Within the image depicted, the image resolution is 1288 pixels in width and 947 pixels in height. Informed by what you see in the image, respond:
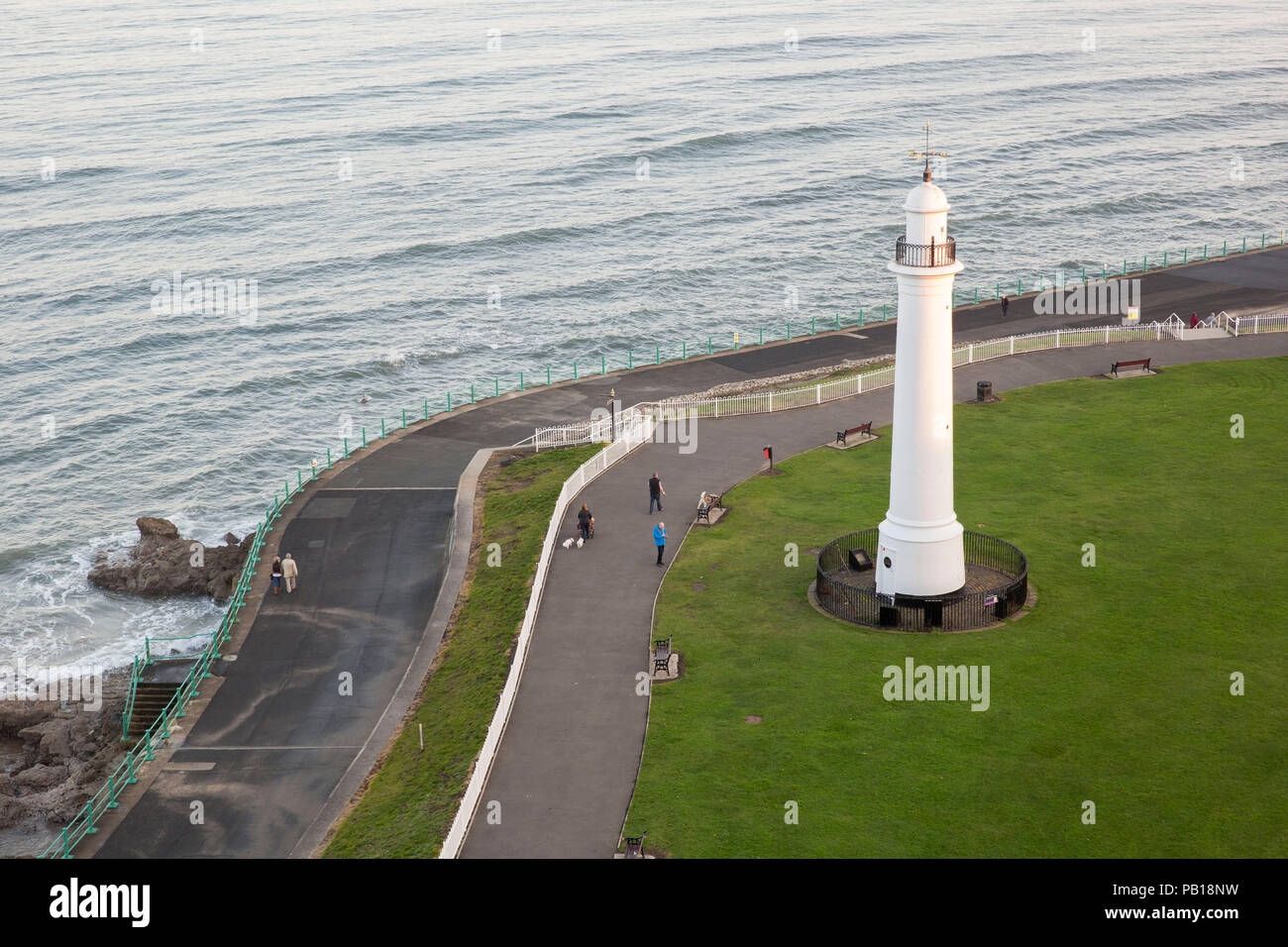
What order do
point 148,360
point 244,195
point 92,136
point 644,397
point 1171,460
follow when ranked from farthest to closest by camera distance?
point 92,136, point 244,195, point 148,360, point 644,397, point 1171,460

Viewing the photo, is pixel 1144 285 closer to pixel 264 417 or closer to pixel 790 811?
pixel 264 417

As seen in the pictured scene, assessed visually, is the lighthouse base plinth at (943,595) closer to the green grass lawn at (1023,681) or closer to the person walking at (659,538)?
the green grass lawn at (1023,681)

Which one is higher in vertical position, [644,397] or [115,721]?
[644,397]

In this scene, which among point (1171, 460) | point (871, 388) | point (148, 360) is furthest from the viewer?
point (148, 360)

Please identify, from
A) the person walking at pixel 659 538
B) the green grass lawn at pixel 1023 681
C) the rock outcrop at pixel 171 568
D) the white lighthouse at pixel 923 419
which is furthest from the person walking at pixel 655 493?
the rock outcrop at pixel 171 568

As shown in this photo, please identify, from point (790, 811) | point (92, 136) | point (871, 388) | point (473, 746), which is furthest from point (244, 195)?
point (790, 811)

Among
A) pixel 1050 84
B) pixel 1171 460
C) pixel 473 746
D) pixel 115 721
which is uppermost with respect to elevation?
pixel 1050 84

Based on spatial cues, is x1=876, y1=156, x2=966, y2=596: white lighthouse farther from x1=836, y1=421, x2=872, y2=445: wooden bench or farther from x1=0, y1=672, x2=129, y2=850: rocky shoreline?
x1=0, y1=672, x2=129, y2=850: rocky shoreline

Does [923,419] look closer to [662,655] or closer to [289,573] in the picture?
[662,655]
